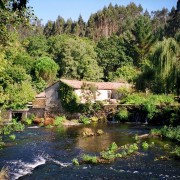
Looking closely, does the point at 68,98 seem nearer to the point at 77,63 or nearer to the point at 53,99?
the point at 53,99

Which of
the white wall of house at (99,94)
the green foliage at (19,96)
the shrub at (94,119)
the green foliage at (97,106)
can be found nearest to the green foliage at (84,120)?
the shrub at (94,119)

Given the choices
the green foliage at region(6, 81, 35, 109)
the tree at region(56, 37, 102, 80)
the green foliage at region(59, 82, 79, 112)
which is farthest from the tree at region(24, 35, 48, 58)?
the green foliage at region(59, 82, 79, 112)

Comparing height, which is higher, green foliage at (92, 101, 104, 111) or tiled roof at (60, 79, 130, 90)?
tiled roof at (60, 79, 130, 90)

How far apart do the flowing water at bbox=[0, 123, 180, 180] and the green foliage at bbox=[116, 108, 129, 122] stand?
8.74 m

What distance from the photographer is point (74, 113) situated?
4872 cm

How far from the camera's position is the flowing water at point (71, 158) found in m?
20.4

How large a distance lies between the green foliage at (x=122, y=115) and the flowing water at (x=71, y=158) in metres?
8.74

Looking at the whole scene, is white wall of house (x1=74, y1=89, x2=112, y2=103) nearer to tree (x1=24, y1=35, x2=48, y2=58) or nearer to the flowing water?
the flowing water

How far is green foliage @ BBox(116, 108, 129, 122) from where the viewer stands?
152 feet

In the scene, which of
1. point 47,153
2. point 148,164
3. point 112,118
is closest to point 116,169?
point 148,164

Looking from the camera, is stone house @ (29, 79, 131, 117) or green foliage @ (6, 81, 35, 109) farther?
stone house @ (29, 79, 131, 117)

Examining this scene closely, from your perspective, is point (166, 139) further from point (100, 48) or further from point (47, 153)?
point (100, 48)

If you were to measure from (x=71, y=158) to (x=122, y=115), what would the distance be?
22.2m

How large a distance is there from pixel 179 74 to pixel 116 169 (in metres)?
21.9
